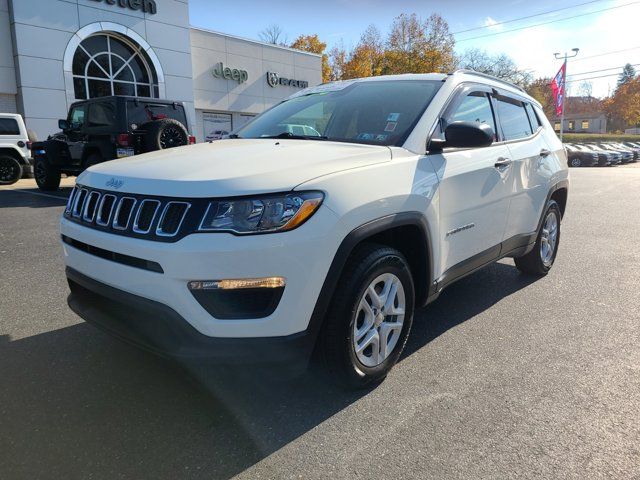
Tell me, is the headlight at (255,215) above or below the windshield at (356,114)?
below

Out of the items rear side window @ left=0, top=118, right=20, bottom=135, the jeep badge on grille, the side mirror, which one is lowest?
the jeep badge on grille

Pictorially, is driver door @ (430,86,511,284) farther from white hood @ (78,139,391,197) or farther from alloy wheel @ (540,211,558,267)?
alloy wheel @ (540,211,558,267)

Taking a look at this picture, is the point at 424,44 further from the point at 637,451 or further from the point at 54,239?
the point at 637,451

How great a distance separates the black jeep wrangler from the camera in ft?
33.3

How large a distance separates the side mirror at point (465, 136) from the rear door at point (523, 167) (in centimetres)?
98

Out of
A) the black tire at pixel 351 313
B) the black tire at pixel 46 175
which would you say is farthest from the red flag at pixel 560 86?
the black tire at pixel 351 313

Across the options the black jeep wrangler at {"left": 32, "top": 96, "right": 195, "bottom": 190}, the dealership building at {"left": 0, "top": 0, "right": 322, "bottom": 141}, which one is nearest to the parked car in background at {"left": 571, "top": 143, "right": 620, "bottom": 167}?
the dealership building at {"left": 0, "top": 0, "right": 322, "bottom": 141}

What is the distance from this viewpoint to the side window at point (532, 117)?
474 cm

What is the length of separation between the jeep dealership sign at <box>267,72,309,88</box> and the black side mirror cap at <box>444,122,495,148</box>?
2574 cm

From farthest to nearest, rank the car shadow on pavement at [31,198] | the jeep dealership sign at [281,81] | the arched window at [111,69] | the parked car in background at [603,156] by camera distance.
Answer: the parked car in background at [603,156] < the jeep dealership sign at [281,81] < the arched window at [111,69] < the car shadow on pavement at [31,198]

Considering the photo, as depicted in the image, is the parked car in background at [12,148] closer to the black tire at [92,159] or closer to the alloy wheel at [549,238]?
the black tire at [92,159]

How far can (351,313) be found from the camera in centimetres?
250

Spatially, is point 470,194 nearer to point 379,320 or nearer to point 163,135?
point 379,320

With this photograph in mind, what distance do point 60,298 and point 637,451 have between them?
4.19m
